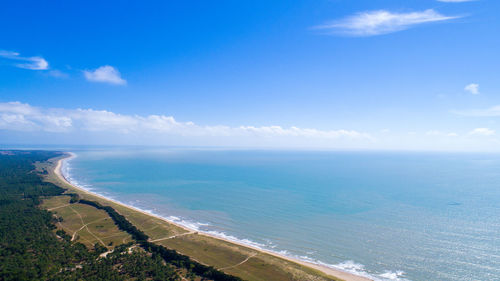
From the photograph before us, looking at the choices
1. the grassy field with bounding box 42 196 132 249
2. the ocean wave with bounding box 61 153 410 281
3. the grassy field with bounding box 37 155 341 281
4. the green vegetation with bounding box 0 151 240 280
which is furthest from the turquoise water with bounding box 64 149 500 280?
the green vegetation with bounding box 0 151 240 280

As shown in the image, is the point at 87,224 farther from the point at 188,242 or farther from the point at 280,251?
the point at 280,251

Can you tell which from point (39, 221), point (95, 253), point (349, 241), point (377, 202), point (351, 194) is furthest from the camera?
point (351, 194)

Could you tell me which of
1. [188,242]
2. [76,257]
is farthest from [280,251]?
[76,257]

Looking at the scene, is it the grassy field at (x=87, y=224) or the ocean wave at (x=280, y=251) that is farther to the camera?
the grassy field at (x=87, y=224)

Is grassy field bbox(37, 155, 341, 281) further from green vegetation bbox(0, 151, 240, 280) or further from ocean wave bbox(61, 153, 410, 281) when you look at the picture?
ocean wave bbox(61, 153, 410, 281)

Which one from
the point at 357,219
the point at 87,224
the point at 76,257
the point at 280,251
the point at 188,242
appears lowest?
the point at 280,251

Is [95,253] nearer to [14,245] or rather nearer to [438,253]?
[14,245]

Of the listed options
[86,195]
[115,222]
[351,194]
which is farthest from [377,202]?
[86,195]

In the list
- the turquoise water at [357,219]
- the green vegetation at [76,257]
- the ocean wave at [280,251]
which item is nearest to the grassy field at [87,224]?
the green vegetation at [76,257]

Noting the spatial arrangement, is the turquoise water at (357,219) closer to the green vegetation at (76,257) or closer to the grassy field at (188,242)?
the grassy field at (188,242)
